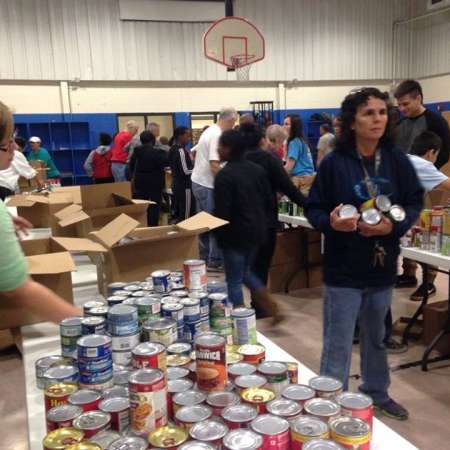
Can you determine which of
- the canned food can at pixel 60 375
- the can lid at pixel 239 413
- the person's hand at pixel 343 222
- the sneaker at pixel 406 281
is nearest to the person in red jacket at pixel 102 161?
the sneaker at pixel 406 281

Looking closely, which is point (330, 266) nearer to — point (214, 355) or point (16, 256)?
point (214, 355)

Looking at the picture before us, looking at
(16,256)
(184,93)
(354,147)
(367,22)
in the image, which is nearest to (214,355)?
(16,256)

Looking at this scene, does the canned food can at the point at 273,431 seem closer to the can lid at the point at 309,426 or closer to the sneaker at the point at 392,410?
the can lid at the point at 309,426

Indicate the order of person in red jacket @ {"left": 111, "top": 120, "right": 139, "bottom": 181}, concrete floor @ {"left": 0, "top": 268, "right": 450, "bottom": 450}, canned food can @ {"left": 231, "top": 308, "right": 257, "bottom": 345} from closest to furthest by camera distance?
canned food can @ {"left": 231, "top": 308, "right": 257, "bottom": 345}, concrete floor @ {"left": 0, "top": 268, "right": 450, "bottom": 450}, person in red jacket @ {"left": 111, "top": 120, "right": 139, "bottom": 181}

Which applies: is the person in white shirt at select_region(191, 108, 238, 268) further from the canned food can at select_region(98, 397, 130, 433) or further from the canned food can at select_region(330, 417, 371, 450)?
the canned food can at select_region(330, 417, 371, 450)

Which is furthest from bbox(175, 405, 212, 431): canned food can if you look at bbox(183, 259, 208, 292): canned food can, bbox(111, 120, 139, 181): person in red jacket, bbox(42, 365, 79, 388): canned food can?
bbox(111, 120, 139, 181): person in red jacket

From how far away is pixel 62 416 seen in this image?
1038 mm

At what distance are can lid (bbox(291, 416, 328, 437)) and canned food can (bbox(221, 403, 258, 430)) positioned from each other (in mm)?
90

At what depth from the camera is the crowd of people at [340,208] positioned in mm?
1779

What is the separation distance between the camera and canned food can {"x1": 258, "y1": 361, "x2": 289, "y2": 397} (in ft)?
3.85

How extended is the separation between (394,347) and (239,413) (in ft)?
7.65

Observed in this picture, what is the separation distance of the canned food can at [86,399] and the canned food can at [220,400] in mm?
252

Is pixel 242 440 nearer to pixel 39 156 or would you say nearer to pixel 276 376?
pixel 276 376

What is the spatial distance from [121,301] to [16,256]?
62 centimetres
